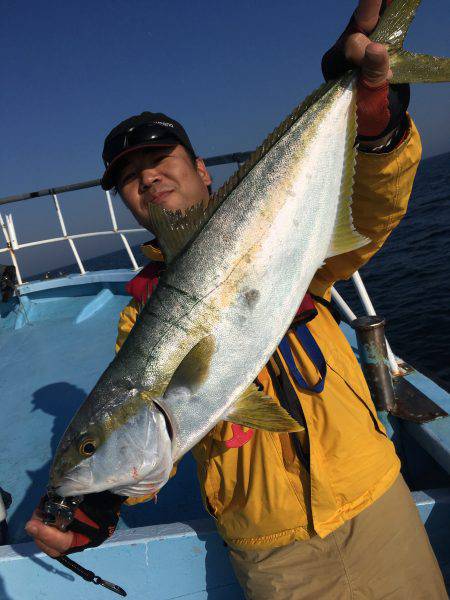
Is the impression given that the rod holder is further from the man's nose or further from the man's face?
the man's nose

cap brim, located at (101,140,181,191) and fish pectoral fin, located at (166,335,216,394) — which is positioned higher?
cap brim, located at (101,140,181,191)

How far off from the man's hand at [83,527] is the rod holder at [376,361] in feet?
6.72

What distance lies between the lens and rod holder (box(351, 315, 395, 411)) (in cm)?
306

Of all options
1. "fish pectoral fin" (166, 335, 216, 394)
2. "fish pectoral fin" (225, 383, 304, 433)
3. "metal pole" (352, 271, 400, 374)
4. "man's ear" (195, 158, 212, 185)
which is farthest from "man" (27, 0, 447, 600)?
"metal pole" (352, 271, 400, 374)

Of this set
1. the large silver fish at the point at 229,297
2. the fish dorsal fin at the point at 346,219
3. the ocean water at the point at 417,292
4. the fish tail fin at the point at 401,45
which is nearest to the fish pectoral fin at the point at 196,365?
the large silver fish at the point at 229,297

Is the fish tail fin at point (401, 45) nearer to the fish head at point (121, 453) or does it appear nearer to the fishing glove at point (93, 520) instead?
the fish head at point (121, 453)

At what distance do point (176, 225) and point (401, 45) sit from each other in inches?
49.1

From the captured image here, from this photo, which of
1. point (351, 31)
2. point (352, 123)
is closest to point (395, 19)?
point (351, 31)

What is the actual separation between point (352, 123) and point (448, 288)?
44.5ft

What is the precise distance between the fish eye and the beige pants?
96 centimetres

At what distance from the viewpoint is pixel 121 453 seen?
1.64 meters

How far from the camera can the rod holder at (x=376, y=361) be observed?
3.06m

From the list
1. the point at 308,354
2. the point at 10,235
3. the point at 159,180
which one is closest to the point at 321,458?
the point at 308,354

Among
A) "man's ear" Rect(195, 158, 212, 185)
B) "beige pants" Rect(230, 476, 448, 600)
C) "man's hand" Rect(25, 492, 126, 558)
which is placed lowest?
"beige pants" Rect(230, 476, 448, 600)
